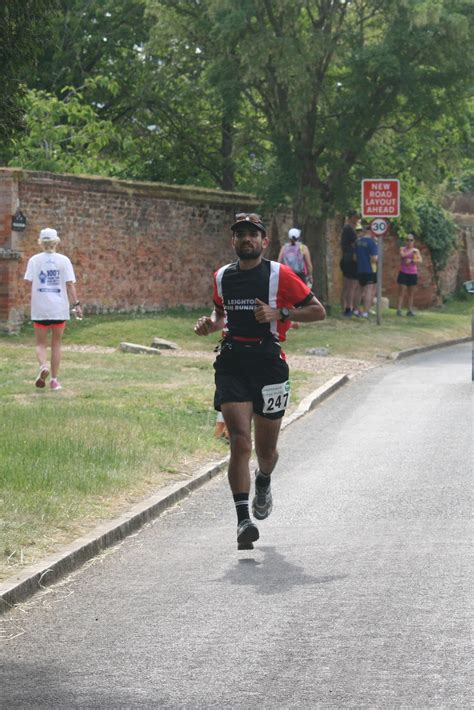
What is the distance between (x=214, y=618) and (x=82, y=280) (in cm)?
2094

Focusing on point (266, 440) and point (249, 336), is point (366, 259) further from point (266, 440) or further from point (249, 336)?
point (249, 336)

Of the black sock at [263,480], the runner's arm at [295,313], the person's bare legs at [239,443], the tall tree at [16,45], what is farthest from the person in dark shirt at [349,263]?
the person's bare legs at [239,443]

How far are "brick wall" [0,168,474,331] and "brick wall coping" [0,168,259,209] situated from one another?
0.8 inches

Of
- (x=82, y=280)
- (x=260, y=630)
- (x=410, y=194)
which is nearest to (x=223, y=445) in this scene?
(x=260, y=630)

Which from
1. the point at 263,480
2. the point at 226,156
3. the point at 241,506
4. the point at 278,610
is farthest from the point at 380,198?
the point at 278,610

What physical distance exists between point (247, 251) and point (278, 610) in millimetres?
2506

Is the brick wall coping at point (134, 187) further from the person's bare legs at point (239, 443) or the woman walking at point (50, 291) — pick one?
the person's bare legs at point (239, 443)

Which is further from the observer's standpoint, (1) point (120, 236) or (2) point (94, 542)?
(1) point (120, 236)

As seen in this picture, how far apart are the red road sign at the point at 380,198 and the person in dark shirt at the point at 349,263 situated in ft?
3.65

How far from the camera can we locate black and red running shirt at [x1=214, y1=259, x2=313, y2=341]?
337 inches

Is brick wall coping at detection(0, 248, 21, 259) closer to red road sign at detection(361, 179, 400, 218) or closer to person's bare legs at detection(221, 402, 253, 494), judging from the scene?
red road sign at detection(361, 179, 400, 218)

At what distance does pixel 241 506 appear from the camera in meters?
8.53

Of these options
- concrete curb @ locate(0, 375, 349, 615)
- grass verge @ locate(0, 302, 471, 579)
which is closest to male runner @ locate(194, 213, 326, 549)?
concrete curb @ locate(0, 375, 349, 615)

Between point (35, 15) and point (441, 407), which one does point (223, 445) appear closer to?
point (441, 407)
